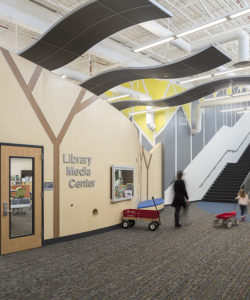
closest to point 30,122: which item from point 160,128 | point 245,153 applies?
point 160,128

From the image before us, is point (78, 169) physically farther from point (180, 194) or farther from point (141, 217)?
point (180, 194)

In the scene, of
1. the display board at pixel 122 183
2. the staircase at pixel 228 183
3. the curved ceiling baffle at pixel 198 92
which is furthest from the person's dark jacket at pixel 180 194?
the staircase at pixel 228 183

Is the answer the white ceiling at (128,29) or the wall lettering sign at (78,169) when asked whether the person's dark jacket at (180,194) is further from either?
the white ceiling at (128,29)

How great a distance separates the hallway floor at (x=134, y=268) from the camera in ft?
12.7

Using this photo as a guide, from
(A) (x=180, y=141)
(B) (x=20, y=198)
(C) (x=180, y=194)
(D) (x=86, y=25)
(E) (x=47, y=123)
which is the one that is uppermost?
(D) (x=86, y=25)

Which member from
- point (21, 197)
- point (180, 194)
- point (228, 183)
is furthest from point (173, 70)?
point (228, 183)

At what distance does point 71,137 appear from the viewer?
6969 millimetres

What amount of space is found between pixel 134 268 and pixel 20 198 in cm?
255

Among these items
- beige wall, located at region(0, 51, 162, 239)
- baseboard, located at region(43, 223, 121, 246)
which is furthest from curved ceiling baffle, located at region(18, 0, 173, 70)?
baseboard, located at region(43, 223, 121, 246)

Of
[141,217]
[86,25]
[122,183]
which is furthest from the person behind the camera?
[122,183]

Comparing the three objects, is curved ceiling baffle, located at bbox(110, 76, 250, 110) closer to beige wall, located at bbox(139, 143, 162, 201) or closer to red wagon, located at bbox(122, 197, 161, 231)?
beige wall, located at bbox(139, 143, 162, 201)

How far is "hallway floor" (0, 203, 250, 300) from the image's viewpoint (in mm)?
3881

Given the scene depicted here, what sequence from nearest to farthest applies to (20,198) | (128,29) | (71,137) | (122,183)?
1. (20,198)
2. (71,137)
3. (122,183)
4. (128,29)

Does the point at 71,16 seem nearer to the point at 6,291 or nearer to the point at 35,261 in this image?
the point at 35,261
